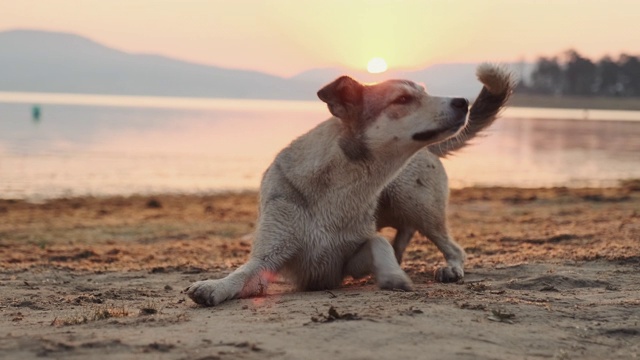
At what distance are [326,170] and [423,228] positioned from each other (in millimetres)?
1848

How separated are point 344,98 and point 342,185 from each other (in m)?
0.63

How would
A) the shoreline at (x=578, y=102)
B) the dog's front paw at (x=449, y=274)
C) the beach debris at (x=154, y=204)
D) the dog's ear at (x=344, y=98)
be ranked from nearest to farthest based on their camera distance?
the dog's ear at (x=344, y=98) → the dog's front paw at (x=449, y=274) → the beach debris at (x=154, y=204) → the shoreline at (x=578, y=102)

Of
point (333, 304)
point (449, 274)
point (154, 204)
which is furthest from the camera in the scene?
point (154, 204)

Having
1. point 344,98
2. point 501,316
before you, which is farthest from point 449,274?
point 501,316

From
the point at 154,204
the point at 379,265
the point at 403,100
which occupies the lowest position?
the point at 154,204

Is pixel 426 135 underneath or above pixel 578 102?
underneath

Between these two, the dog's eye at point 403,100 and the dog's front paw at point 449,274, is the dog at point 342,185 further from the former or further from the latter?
the dog's front paw at point 449,274

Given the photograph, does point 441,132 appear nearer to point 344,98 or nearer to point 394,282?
point 344,98

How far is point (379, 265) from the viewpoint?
20.0ft

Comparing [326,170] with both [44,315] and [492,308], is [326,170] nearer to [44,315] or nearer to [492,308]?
[492,308]

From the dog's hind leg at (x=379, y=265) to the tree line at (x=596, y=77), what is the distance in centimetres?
12300

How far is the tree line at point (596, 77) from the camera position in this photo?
128 meters

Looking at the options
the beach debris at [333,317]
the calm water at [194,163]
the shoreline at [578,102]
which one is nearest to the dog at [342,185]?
the beach debris at [333,317]

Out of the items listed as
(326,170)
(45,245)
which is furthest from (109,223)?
(326,170)
